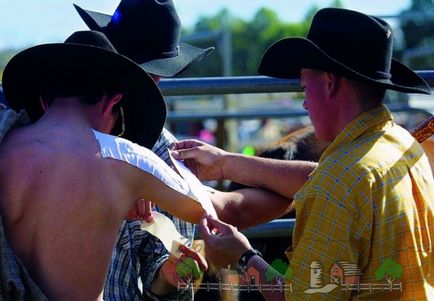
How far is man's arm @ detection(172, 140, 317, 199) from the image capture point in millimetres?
3604

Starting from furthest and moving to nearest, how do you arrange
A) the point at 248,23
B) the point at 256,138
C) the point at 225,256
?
the point at 248,23
the point at 256,138
the point at 225,256

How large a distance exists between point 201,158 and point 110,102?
761 millimetres

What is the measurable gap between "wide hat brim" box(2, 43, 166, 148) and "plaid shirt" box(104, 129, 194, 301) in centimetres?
37

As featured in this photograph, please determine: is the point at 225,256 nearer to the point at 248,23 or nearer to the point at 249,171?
the point at 249,171

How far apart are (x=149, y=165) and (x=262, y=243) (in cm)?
202

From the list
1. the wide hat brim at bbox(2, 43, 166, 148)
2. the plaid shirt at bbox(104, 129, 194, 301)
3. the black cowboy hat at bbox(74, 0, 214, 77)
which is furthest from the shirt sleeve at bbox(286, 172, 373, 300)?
the black cowboy hat at bbox(74, 0, 214, 77)

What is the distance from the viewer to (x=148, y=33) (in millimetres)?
3590

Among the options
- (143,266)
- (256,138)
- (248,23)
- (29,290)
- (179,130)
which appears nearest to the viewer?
(29,290)

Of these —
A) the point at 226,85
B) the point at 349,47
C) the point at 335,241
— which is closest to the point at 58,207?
the point at 335,241

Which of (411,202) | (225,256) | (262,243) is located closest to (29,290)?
(225,256)

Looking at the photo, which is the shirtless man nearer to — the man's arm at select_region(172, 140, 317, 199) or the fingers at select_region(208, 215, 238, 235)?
the fingers at select_region(208, 215, 238, 235)

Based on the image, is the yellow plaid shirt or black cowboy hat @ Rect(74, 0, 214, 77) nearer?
the yellow plaid shirt

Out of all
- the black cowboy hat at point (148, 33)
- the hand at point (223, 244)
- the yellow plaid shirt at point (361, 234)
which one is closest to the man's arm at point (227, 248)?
the hand at point (223, 244)

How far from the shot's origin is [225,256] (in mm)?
2936
